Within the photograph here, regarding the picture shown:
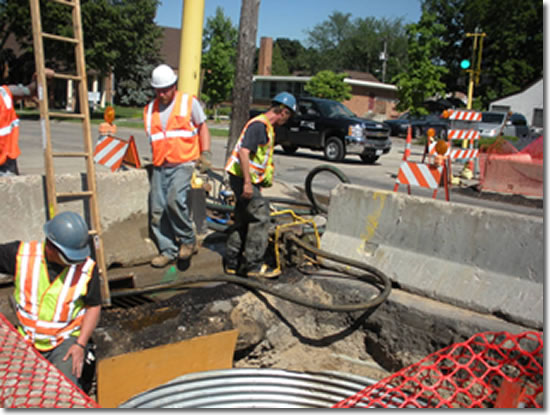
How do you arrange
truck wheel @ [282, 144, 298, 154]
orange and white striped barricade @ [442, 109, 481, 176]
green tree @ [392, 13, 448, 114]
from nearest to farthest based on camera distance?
orange and white striped barricade @ [442, 109, 481, 176] < truck wheel @ [282, 144, 298, 154] < green tree @ [392, 13, 448, 114]

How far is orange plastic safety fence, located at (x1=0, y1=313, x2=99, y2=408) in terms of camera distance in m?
2.32

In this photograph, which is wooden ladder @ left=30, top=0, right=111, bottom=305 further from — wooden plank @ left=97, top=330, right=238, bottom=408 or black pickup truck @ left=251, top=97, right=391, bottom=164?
black pickup truck @ left=251, top=97, right=391, bottom=164

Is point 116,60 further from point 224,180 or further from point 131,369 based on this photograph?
point 131,369

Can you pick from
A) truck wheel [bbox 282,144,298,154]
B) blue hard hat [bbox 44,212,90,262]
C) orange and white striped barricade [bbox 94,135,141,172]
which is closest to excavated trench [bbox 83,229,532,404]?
blue hard hat [bbox 44,212,90,262]

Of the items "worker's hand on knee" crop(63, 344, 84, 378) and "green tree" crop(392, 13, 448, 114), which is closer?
"worker's hand on knee" crop(63, 344, 84, 378)

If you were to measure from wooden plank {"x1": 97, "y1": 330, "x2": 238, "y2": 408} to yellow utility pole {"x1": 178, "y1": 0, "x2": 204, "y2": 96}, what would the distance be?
3.91 metres

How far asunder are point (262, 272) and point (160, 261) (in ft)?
3.72

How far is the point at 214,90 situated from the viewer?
4006 centimetres

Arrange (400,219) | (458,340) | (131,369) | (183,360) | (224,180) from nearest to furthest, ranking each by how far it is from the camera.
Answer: (131,369), (183,360), (458,340), (400,219), (224,180)

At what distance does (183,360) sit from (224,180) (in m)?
4.73

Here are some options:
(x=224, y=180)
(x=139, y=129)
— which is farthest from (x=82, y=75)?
(x=139, y=129)

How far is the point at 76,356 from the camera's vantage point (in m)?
3.20

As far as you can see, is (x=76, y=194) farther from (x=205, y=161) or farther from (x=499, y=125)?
(x=499, y=125)

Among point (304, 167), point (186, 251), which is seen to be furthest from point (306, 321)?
point (304, 167)
